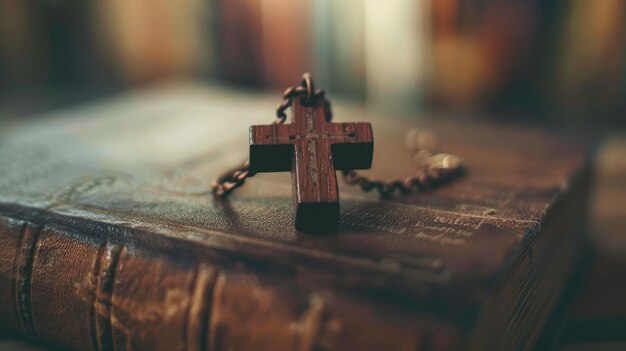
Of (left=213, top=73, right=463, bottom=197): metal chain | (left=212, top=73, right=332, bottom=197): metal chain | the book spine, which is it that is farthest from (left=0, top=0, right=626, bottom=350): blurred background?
the book spine

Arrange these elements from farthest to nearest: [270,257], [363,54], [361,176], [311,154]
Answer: [363,54] < [361,176] < [311,154] < [270,257]

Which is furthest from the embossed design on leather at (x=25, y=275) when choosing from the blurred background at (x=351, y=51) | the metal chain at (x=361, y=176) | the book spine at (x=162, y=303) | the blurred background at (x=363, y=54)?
the blurred background at (x=351, y=51)

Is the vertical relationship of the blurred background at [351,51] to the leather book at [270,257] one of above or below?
above

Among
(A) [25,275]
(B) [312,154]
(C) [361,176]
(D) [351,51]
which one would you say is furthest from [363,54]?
(A) [25,275]

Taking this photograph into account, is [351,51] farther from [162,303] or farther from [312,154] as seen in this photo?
[162,303]

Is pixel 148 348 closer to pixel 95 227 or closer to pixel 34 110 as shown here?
pixel 95 227

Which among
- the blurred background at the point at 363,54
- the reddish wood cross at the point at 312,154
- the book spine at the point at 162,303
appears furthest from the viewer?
the blurred background at the point at 363,54

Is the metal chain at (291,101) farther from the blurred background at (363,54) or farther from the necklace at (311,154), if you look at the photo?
the blurred background at (363,54)
